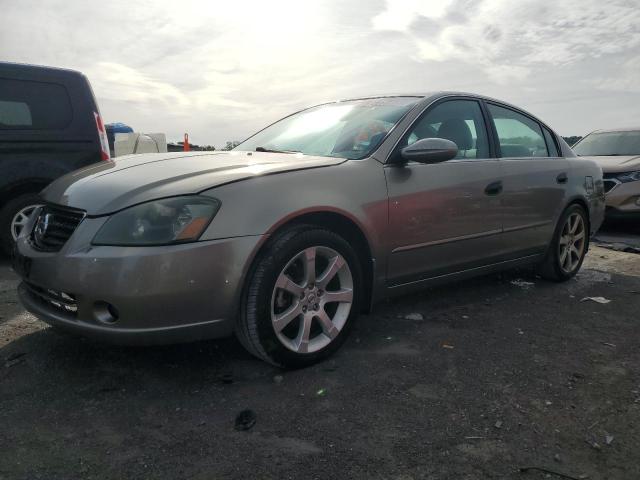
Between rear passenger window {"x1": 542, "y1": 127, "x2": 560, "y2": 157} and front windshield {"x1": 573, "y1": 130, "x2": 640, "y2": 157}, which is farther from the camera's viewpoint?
front windshield {"x1": 573, "y1": 130, "x2": 640, "y2": 157}

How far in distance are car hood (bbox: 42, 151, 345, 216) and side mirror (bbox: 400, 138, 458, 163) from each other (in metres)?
0.42

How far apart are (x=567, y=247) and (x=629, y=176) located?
3603 millimetres

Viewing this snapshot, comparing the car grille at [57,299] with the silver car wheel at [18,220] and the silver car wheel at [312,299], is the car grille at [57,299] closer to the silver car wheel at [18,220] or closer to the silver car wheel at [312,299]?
the silver car wheel at [312,299]

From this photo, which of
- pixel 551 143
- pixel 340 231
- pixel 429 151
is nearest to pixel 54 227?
pixel 340 231

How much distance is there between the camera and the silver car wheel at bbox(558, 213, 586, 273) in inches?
187

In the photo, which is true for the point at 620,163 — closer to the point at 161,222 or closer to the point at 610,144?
the point at 610,144

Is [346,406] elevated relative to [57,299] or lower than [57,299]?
lower

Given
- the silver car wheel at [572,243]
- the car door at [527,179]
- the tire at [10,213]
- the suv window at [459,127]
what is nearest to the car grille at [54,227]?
the suv window at [459,127]

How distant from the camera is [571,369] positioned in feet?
9.53

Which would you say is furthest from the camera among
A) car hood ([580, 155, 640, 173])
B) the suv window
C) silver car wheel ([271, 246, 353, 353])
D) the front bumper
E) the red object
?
car hood ([580, 155, 640, 173])

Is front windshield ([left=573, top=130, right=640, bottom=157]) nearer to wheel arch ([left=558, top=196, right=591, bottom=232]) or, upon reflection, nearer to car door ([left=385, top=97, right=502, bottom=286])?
wheel arch ([left=558, top=196, right=591, bottom=232])

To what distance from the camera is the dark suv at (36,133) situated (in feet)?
16.3

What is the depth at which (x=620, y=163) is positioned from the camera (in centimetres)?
777

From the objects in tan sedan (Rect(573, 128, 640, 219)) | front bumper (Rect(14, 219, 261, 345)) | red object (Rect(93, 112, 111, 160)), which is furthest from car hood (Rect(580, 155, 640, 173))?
front bumper (Rect(14, 219, 261, 345))
